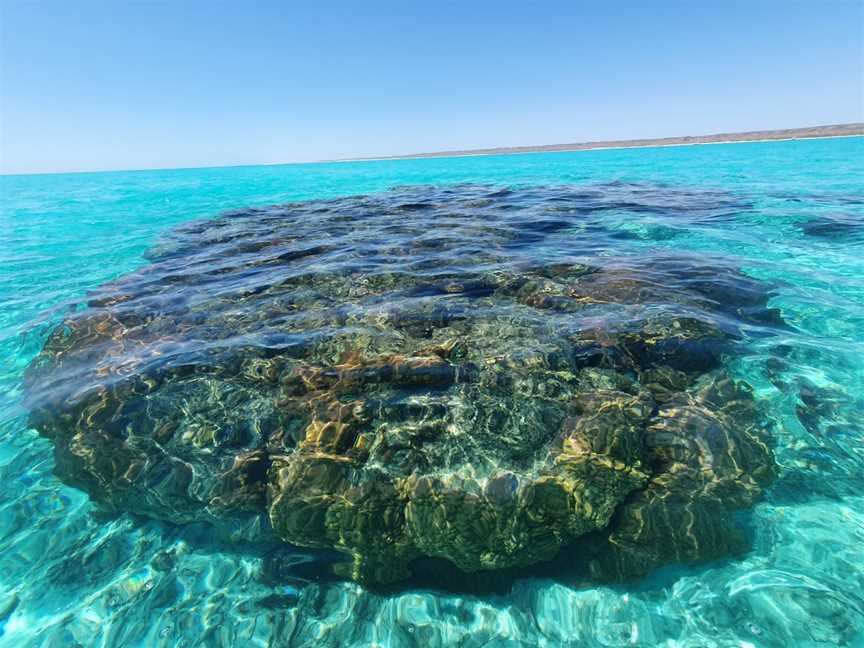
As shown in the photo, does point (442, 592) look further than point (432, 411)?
No

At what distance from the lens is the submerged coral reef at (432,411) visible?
3678 mm

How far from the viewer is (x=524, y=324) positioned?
625 cm

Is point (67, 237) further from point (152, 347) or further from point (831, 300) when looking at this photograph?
point (831, 300)

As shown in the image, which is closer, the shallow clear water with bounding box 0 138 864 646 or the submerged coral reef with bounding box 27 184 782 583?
the shallow clear water with bounding box 0 138 864 646

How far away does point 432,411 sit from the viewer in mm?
4582

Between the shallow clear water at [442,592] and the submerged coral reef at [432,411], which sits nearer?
the shallow clear water at [442,592]

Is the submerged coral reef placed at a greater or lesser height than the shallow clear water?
greater

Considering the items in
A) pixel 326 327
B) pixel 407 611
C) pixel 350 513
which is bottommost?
pixel 407 611

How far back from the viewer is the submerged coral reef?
3.68 m

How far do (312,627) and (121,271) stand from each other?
12670 millimetres

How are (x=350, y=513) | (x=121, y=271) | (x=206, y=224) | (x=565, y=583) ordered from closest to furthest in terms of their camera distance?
(x=565, y=583), (x=350, y=513), (x=121, y=271), (x=206, y=224)

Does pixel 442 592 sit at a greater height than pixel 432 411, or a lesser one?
lesser

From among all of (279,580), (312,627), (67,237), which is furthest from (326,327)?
(67,237)

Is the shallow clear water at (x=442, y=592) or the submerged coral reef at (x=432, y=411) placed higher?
the submerged coral reef at (x=432, y=411)
